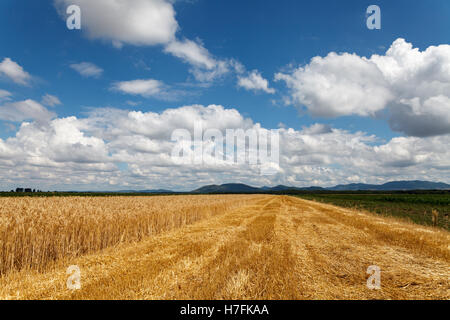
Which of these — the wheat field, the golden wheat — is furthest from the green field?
the golden wheat

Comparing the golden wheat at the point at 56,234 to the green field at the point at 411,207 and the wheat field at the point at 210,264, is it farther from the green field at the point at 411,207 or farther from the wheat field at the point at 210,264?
the green field at the point at 411,207

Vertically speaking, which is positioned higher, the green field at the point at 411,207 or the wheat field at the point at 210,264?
the wheat field at the point at 210,264

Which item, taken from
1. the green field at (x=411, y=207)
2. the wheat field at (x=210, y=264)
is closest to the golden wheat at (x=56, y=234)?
the wheat field at (x=210, y=264)

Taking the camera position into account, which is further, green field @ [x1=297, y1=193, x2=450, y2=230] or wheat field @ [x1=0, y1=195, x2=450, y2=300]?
green field @ [x1=297, y1=193, x2=450, y2=230]

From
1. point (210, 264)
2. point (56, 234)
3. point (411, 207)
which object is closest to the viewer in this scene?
point (210, 264)

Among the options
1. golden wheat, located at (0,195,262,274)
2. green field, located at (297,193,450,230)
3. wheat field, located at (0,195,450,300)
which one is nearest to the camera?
wheat field, located at (0,195,450,300)

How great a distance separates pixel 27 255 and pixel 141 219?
546 cm

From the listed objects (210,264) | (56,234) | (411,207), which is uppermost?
(56,234)

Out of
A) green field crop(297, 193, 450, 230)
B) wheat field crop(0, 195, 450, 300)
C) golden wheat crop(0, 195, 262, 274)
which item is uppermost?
golden wheat crop(0, 195, 262, 274)

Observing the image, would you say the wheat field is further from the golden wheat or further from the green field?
the green field

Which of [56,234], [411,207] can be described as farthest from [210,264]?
[411,207]

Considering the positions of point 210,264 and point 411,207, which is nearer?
point 210,264

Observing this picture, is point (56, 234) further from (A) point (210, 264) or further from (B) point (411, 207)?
(B) point (411, 207)

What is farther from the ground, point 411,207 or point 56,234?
point 56,234
